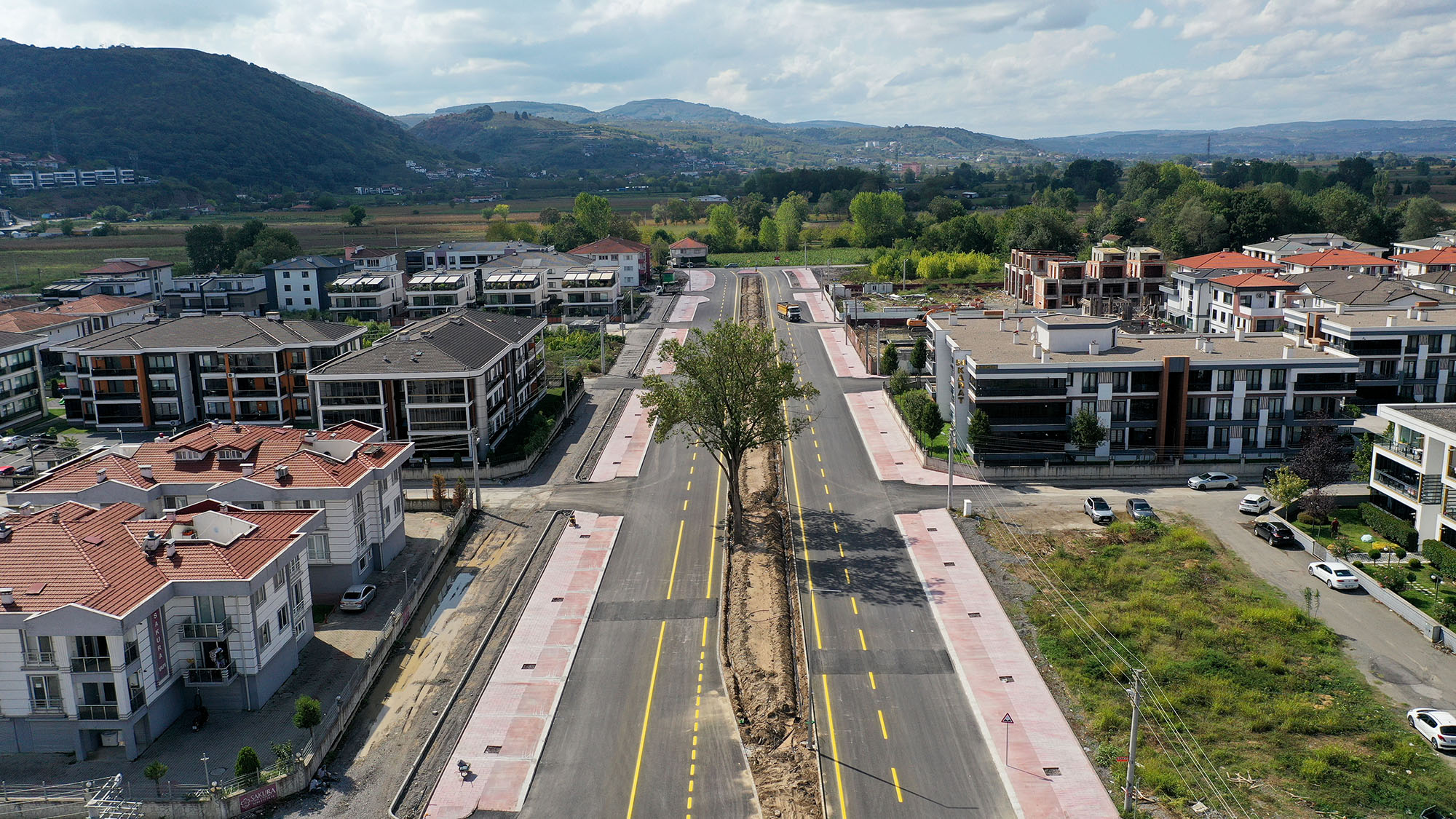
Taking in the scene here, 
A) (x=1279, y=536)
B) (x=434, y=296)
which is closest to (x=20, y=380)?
(x=434, y=296)

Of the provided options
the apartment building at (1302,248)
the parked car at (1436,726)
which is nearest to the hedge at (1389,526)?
the parked car at (1436,726)

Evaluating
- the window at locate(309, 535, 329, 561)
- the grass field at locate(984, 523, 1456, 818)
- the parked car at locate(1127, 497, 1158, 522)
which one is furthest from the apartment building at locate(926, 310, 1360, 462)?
the window at locate(309, 535, 329, 561)

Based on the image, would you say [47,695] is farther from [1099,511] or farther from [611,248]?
[611,248]

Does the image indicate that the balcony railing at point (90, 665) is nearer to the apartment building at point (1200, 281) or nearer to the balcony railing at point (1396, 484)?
the balcony railing at point (1396, 484)

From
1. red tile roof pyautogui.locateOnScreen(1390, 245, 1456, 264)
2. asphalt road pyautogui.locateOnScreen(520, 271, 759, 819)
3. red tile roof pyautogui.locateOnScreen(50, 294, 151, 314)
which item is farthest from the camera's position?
red tile roof pyautogui.locateOnScreen(1390, 245, 1456, 264)

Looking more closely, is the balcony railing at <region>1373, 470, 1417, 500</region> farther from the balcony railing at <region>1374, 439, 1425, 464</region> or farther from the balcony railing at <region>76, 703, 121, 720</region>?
the balcony railing at <region>76, 703, 121, 720</region>

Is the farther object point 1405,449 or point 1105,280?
point 1105,280
